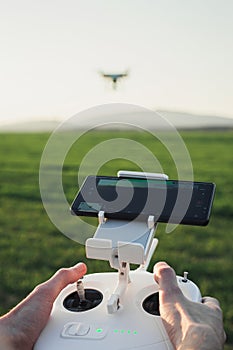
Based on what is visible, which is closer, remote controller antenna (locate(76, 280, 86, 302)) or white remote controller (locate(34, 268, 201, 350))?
white remote controller (locate(34, 268, 201, 350))

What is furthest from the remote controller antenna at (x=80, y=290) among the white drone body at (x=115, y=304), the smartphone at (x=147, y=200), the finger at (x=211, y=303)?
the finger at (x=211, y=303)

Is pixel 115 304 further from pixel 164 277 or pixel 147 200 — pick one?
pixel 147 200

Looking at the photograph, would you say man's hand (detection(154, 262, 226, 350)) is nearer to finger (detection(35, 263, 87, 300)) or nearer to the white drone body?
the white drone body

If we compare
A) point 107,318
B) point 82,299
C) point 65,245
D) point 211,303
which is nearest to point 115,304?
point 107,318

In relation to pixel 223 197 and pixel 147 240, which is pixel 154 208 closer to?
pixel 147 240

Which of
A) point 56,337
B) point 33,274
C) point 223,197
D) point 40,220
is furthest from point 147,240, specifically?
point 223,197

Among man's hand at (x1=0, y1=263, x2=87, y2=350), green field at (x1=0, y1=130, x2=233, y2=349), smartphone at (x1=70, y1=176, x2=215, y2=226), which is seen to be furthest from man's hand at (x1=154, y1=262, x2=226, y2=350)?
green field at (x1=0, y1=130, x2=233, y2=349)
